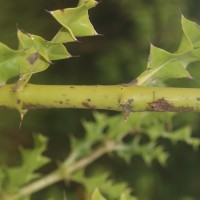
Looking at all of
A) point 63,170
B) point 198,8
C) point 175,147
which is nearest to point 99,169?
point 175,147

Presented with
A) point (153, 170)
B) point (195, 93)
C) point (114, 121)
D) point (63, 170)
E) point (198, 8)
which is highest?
point (198, 8)

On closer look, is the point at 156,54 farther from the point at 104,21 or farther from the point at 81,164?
the point at 104,21

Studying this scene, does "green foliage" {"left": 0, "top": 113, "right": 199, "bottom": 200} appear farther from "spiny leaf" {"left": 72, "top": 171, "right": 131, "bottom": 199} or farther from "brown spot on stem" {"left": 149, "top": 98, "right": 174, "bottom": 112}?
"brown spot on stem" {"left": 149, "top": 98, "right": 174, "bottom": 112}

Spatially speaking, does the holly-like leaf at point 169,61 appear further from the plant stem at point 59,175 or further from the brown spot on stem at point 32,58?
the plant stem at point 59,175

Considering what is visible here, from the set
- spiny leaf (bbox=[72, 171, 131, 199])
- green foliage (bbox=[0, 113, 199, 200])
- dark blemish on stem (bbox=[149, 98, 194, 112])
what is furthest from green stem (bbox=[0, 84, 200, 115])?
spiny leaf (bbox=[72, 171, 131, 199])

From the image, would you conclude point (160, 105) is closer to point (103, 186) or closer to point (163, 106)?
point (163, 106)
